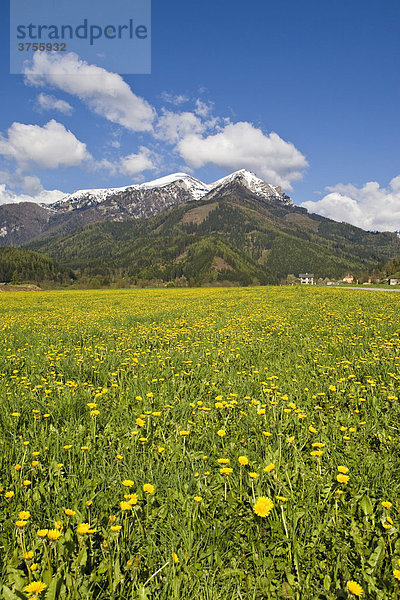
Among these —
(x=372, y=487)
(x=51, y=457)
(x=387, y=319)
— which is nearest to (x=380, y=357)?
(x=372, y=487)

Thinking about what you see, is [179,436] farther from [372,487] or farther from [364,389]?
[364,389]

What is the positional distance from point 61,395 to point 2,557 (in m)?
2.72

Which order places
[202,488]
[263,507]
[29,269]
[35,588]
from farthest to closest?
1. [29,269]
2. [202,488]
3. [263,507]
4. [35,588]

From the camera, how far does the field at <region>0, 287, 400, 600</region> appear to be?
76.7 inches

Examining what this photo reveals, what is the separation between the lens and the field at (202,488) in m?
1.95

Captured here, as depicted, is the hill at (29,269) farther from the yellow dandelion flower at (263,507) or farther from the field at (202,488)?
the yellow dandelion flower at (263,507)

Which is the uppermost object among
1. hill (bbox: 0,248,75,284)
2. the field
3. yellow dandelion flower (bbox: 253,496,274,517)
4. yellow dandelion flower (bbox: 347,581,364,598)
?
hill (bbox: 0,248,75,284)

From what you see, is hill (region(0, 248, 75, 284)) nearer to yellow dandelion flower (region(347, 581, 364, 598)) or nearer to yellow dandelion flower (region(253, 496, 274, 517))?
yellow dandelion flower (region(253, 496, 274, 517))

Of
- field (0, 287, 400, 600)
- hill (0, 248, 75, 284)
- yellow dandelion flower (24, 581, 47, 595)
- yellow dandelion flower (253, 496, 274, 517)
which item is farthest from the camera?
hill (0, 248, 75, 284)

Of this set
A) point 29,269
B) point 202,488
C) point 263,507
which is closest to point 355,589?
point 263,507

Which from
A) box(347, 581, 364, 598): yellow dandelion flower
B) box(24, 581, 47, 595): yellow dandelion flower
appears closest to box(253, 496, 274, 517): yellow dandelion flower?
box(347, 581, 364, 598): yellow dandelion flower

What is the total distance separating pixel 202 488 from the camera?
108 inches

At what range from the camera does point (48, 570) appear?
1.80 meters

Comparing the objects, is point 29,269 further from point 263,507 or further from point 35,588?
point 263,507
